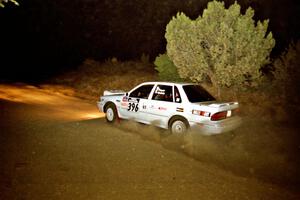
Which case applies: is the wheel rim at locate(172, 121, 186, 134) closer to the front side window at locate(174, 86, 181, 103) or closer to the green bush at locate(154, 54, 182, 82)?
the front side window at locate(174, 86, 181, 103)

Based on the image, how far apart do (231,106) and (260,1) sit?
17.5 meters

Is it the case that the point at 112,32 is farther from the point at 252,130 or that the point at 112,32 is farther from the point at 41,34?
the point at 252,130

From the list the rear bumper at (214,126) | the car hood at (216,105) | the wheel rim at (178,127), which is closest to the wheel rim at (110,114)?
the wheel rim at (178,127)

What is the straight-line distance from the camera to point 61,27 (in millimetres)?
38531

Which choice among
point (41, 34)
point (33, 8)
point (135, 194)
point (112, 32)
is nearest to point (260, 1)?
point (112, 32)

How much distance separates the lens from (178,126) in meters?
9.41

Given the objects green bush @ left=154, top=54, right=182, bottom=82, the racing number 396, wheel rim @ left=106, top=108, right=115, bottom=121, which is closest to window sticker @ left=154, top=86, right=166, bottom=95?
the racing number 396

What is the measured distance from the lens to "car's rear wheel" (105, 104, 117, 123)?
10984 mm

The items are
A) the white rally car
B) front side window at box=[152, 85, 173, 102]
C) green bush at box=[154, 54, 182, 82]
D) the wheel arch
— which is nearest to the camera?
the white rally car

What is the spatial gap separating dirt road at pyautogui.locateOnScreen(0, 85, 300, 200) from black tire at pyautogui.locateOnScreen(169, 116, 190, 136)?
39 centimetres

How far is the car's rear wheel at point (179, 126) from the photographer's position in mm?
9273

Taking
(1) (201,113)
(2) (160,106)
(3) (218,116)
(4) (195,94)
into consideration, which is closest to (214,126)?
(3) (218,116)

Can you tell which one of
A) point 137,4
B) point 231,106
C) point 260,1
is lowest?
point 231,106

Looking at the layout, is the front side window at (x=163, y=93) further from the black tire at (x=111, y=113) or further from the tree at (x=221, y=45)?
the tree at (x=221, y=45)
